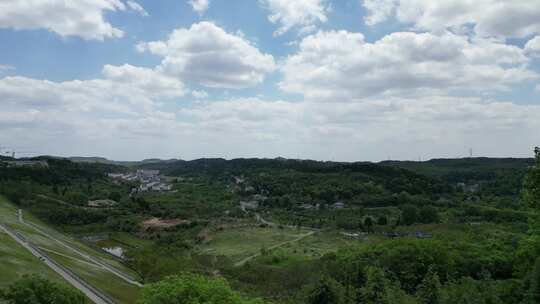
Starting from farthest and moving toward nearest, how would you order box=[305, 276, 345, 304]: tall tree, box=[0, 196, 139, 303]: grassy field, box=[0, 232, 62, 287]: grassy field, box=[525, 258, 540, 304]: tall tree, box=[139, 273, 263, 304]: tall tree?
box=[0, 196, 139, 303]: grassy field
box=[0, 232, 62, 287]: grassy field
box=[305, 276, 345, 304]: tall tree
box=[525, 258, 540, 304]: tall tree
box=[139, 273, 263, 304]: tall tree

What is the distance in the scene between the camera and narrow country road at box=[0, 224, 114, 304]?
44391 millimetres

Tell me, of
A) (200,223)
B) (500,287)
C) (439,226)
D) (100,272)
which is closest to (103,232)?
(200,223)

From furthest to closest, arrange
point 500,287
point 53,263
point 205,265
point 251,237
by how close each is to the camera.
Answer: point 251,237, point 205,265, point 53,263, point 500,287

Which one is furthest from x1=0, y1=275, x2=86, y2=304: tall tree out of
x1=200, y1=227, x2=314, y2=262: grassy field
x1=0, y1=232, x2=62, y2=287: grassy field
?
x1=200, y1=227, x2=314, y2=262: grassy field

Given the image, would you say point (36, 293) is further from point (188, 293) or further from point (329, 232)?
point (329, 232)

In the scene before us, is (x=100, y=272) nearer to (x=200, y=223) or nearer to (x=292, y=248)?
(x=292, y=248)

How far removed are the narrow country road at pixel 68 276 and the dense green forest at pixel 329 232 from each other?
22.4 feet

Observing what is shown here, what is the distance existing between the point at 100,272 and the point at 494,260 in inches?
1988

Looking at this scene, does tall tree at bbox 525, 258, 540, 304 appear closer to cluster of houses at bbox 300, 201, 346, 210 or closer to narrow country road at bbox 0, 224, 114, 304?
narrow country road at bbox 0, 224, 114, 304

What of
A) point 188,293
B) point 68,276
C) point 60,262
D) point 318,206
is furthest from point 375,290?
point 318,206

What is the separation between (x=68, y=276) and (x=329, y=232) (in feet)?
212

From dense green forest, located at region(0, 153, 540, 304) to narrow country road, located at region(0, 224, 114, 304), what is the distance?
6.83m

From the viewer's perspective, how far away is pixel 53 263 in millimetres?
55219

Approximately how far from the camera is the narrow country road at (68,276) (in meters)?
44.4
